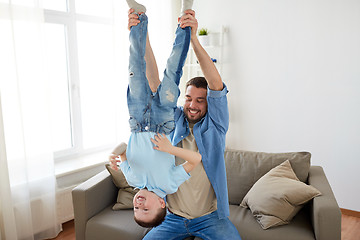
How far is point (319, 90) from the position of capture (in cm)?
330

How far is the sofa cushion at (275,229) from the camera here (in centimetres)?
201

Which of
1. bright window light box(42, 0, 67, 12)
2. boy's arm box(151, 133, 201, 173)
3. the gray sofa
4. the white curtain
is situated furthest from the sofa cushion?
bright window light box(42, 0, 67, 12)

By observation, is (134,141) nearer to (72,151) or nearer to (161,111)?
(161,111)

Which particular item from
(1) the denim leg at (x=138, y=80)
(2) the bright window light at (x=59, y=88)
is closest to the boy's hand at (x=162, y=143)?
(1) the denim leg at (x=138, y=80)

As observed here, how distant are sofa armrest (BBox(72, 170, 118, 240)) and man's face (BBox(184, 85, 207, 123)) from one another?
39.0 inches

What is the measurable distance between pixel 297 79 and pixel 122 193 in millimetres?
2108

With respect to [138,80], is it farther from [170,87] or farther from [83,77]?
[83,77]

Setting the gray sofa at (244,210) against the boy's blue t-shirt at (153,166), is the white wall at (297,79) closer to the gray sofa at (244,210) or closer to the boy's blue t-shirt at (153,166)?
the gray sofa at (244,210)

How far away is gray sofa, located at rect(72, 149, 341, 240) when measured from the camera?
194 cm

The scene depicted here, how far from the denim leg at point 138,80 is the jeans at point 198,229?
570 mm

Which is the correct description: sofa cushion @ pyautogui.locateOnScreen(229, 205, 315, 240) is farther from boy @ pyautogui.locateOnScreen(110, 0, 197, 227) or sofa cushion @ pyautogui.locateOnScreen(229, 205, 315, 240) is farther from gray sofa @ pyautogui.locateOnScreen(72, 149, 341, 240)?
boy @ pyautogui.locateOnScreen(110, 0, 197, 227)

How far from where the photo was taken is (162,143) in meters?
1.47

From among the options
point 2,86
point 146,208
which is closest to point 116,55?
point 2,86

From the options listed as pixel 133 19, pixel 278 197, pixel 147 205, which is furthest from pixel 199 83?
pixel 278 197
